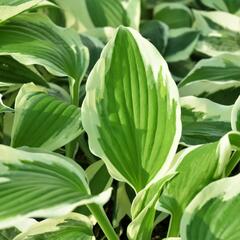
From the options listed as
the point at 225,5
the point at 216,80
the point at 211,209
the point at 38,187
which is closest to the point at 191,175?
the point at 211,209

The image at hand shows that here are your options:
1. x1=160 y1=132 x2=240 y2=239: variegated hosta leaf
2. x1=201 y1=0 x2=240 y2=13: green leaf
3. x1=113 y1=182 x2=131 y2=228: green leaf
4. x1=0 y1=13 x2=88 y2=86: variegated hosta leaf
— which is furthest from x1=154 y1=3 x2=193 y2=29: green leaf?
x1=160 y1=132 x2=240 y2=239: variegated hosta leaf

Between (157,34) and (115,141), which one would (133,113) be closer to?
(115,141)

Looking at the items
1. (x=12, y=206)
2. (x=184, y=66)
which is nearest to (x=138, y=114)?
(x=12, y=206)

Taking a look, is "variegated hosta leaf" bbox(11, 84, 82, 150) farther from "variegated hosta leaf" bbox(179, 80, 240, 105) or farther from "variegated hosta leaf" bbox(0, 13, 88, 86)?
"variegated hosta leaf" bbox(179, 80, 240, 105)

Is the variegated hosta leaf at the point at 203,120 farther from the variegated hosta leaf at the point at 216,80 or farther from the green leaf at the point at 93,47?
the green leaf at the point at 93,47

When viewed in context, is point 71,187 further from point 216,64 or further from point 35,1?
point 216,64

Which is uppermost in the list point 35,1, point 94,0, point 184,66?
point 35,1

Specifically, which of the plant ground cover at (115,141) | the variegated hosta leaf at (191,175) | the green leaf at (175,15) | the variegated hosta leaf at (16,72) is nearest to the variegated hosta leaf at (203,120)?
the plant ground cover at (115,141)
